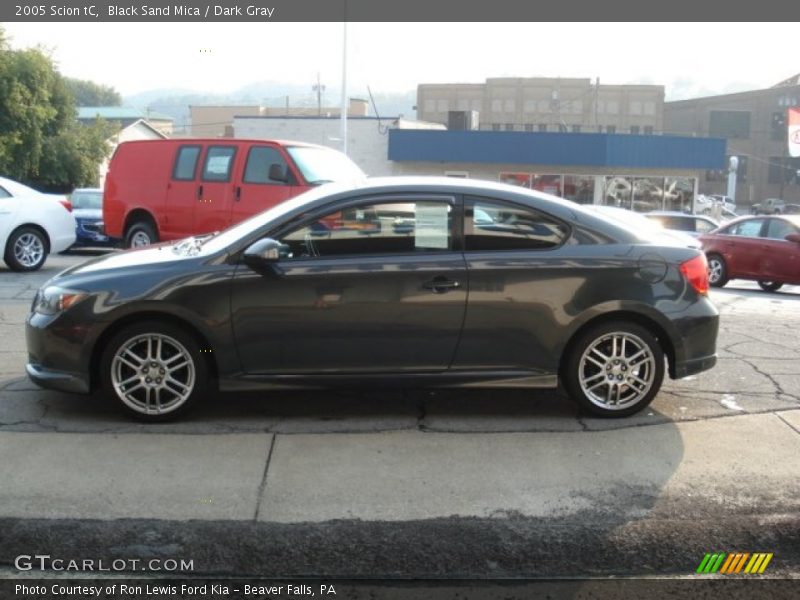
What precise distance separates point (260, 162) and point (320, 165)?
0.79 meters

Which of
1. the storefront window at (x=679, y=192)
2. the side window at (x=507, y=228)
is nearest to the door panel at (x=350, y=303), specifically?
the side window at (x=507, y=228)

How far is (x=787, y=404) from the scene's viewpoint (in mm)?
5969

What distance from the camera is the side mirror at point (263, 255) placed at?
5.17 metres

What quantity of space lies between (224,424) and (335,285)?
1.14m

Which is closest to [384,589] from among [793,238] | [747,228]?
[793,238]

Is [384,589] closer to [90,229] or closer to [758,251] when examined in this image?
[758,251]

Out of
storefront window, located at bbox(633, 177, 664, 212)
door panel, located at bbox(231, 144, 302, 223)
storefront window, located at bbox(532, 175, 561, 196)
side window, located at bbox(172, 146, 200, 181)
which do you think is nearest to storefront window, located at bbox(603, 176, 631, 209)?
storefront window, located at bbox(633, 177, 664, 212)

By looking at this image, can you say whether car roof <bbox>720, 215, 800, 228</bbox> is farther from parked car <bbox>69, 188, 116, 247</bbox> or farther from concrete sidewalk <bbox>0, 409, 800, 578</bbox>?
parked car <bbox>69, 188, 116, 247</bbox>

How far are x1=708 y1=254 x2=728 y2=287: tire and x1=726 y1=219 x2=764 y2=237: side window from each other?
59cm

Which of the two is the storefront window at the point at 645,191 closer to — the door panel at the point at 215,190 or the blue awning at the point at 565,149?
the blue awning at the point at 565,149

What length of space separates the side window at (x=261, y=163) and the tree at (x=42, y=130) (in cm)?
2453

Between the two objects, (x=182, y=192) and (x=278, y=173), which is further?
(x=182, y=192)

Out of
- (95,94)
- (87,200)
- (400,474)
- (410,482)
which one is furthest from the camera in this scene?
(95,94)

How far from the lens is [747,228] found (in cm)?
1596
